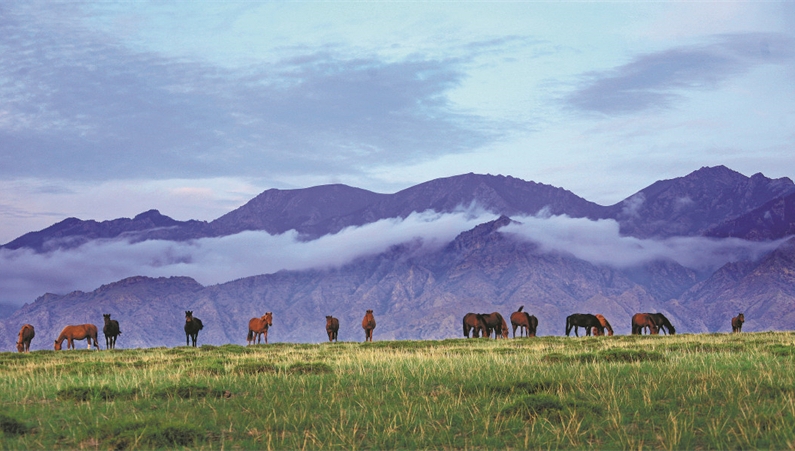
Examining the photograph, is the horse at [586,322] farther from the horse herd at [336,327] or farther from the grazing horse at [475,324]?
the grazing horse at [475,324]

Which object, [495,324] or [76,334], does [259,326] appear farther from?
[495,324]

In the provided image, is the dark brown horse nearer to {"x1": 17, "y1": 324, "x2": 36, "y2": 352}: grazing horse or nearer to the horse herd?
the horse herd

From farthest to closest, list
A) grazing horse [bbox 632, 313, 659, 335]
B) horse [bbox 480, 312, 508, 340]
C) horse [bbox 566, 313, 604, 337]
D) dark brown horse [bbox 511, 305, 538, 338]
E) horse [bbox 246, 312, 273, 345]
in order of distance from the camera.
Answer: horse [bbox 566, 313, 604, 337] < dark brown horse [bbox 511, 305, 538, 338] < grazing horse [bbox 632, 313, 659, 335] < horse [bbox 480, 312, 508, 340] < horse [bbox 246, 312, 273, 345]

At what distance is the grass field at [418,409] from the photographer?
13633 millimetres

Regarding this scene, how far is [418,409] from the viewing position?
16.1 m

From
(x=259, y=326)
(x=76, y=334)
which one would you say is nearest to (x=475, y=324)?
(x=259, y=326)

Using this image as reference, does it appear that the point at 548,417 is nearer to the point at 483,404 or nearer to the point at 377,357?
the point at 483,404

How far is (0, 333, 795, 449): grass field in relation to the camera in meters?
13.6

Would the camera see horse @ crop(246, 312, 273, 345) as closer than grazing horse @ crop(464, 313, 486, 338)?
Yes

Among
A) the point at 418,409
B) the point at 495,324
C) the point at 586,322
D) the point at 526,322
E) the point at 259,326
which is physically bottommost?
the point at 586,322

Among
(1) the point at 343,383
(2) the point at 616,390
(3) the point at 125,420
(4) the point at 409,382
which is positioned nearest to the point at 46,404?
(3) the point at 125,420

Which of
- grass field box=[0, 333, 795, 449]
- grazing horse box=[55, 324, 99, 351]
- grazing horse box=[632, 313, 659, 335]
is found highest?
grazing horse box=[55, 324, 99, 351]

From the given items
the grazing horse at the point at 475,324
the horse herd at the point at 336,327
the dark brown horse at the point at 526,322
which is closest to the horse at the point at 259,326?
the horse herd at the point at 336,327

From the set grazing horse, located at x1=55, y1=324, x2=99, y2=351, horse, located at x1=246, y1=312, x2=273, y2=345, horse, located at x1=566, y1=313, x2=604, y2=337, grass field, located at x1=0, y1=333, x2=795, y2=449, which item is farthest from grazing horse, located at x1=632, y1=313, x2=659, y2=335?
grazing horse, located at x1=55, y1=324, x2=99, y2=351
